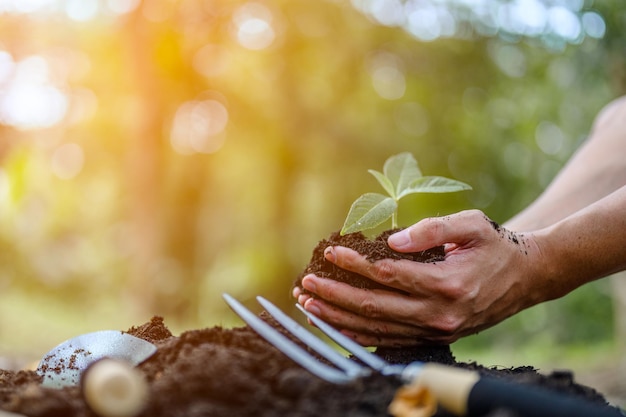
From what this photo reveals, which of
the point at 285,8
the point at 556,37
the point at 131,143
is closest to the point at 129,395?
the point at 556,37

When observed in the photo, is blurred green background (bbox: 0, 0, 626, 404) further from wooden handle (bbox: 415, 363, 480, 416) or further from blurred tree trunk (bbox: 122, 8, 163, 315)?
wooden handle (bbox: 415, 363, 480, 416)

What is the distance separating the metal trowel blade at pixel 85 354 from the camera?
99cm

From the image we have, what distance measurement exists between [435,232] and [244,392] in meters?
0.45

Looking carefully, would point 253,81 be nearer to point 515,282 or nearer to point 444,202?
point 444,202

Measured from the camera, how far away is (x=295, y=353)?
2.60 ft

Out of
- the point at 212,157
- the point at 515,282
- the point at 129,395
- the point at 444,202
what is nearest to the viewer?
the point at 129,395

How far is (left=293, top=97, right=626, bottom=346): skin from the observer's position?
1019 millimetres

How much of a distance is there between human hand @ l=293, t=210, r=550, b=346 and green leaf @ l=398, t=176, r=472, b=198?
0.27 feet

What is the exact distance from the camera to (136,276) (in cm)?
733

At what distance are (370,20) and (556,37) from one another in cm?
514

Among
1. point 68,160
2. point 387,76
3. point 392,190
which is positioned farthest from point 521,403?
point 68,160

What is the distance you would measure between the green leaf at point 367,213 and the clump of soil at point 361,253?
3 centimetres

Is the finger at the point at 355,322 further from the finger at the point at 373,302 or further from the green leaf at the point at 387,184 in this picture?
the green leaf at the point at 387,184

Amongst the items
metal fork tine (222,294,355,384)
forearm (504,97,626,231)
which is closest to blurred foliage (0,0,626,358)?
forearm (504,97,626,231)
